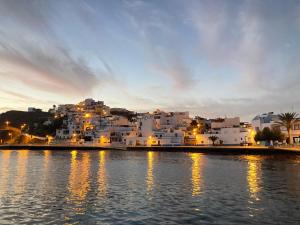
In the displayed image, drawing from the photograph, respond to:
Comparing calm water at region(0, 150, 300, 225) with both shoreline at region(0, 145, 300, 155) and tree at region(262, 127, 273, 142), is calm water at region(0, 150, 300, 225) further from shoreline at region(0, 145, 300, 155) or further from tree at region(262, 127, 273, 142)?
tree at region(262, 127, 273, 142)

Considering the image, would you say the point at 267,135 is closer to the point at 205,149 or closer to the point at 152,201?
the point at 205,149

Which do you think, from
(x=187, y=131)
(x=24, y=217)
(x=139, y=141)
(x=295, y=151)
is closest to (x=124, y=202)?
(x=24, y=217)

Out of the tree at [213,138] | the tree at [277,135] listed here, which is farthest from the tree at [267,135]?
the tree at [213,138]

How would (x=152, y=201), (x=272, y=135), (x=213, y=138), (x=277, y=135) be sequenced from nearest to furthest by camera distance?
1. (x=152, y=201)
2. (x=277, y=135)
3. (x=272, y=135)
4. (x=213, y=138)

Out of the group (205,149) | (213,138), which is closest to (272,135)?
(205,149)

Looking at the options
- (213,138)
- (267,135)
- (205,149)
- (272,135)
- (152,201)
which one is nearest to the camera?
(152,201)

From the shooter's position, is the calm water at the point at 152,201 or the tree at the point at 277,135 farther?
the tree at the point at 277,135

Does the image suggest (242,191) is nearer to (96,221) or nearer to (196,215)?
(196,215)

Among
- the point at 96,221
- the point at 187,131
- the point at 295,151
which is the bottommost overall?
the point at 96,221

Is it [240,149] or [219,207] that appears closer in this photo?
[219,207]

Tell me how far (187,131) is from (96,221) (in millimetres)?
158299

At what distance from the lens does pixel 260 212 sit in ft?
85.2

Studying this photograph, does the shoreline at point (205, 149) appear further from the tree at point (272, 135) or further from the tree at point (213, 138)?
the tree at point (213, 138)

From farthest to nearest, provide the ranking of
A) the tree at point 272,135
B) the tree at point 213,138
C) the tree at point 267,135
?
the tree at point 213,138, the tree at point 267,135, the tree at point 272,135
